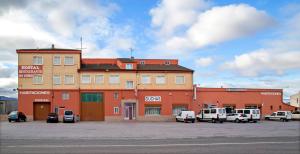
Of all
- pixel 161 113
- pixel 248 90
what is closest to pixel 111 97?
pixel 161 113

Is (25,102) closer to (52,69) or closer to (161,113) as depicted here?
(52,69)

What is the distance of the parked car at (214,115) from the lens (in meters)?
52.2

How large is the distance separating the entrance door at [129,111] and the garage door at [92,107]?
138 inches

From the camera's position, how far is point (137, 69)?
59406 mm

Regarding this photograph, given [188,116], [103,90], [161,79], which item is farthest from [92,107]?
[188,116]

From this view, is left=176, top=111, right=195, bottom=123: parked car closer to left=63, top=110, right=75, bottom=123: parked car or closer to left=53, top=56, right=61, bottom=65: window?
left=63, top=110, right=75, bottom=123: parked car

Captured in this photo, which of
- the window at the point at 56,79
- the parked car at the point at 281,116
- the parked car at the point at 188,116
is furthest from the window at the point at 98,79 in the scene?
the parked car at the point at 281,116

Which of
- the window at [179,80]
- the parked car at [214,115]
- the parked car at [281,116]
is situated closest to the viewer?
the parked car at [214,115]

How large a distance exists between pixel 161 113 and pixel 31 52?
67.9 feet

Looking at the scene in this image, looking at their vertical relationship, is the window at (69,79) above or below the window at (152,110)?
above

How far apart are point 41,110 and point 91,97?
7233 mm

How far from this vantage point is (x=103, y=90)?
57812mm

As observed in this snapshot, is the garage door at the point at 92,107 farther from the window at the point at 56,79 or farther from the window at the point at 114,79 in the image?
the window at the point at 56,79

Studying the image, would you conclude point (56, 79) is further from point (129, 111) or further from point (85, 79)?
point (129, 111)
